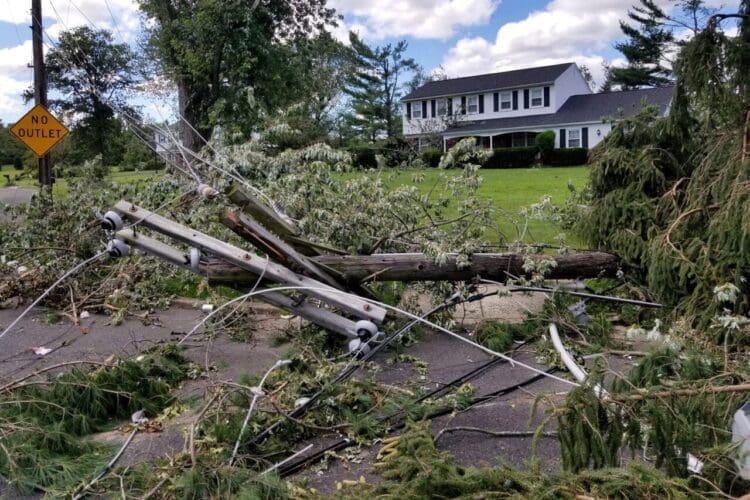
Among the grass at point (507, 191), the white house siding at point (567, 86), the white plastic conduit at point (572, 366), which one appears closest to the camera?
the white plastic conduit at point (572, 366)

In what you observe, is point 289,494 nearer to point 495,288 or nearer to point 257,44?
point 495,288

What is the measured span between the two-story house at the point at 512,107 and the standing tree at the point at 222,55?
49.5ft

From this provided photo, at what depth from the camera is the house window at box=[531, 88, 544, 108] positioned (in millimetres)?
35812

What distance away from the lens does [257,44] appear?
16188 millimetres

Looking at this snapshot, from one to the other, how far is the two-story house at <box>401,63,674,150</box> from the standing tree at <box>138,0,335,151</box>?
15102 millimetres

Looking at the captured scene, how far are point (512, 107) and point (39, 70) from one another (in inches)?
1149

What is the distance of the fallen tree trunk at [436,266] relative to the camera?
4.87 metres

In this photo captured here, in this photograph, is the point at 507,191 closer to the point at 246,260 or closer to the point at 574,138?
the point at 246,260

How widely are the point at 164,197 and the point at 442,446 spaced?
4.48 metres

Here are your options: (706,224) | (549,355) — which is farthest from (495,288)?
(706,224)

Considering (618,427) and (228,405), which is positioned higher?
(618,427)

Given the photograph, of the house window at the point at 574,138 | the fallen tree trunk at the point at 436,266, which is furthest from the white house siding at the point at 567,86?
the fallen tree trunk at the point at 436,266

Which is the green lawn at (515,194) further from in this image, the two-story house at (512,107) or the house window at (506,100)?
the house window at (506,100)

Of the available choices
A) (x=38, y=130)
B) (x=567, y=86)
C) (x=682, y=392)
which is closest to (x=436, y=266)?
(x=682, y=392)
